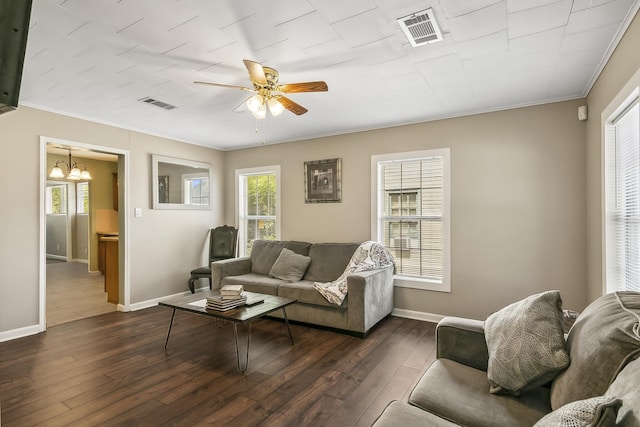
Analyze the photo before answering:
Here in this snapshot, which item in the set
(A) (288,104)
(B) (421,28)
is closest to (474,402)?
(B) (421,28)

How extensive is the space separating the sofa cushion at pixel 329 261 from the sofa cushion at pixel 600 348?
9.32 ft

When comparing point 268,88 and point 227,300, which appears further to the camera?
point 227,300

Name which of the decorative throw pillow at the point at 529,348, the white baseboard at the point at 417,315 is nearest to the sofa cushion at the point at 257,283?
the white baseboard at the point at 417,315

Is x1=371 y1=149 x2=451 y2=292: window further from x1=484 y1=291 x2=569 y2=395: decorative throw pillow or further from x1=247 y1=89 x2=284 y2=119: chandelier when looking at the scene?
x1=484 y1=291 x2=569 y2=395: decorative throw pillow

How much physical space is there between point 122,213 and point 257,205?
6.61ft


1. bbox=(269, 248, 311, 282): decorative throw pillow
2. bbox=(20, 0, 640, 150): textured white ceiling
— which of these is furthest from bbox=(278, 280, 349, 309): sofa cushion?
bbox=(20, 0, 640, 150): textured white ceiling

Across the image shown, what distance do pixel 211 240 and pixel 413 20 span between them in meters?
4.42

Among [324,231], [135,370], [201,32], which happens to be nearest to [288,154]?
[324,231]

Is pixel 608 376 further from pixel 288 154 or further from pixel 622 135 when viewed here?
pixel 288 154

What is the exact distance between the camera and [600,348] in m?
1.16

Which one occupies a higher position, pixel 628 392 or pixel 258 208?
pixel 258 208

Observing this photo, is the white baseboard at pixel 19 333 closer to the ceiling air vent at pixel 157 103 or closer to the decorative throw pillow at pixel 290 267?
the decorative throw pillow at pixel 290 267

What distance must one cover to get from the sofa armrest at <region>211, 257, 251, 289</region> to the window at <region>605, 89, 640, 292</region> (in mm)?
3913

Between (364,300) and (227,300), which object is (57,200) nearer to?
(227,300)
